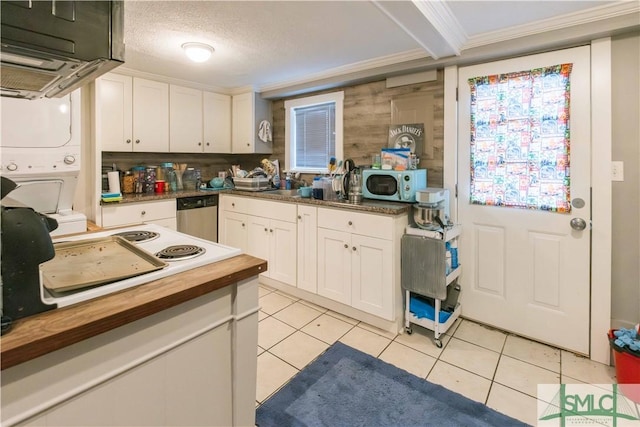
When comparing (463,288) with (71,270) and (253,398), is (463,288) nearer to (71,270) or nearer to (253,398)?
(253,398)

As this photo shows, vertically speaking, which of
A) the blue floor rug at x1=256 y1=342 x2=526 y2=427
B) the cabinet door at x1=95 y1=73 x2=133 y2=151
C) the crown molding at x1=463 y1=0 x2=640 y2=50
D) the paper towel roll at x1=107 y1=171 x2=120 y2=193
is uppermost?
the crown molding at x1=463 y1=0 x2=640 y2=50

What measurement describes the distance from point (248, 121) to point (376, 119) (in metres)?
1.62

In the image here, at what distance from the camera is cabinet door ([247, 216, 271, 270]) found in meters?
3.39

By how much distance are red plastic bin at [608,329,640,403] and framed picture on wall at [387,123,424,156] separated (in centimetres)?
188

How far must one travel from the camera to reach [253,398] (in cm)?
129

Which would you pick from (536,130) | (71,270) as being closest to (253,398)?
(71,270)

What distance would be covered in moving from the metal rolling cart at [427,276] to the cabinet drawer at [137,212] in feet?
7.71

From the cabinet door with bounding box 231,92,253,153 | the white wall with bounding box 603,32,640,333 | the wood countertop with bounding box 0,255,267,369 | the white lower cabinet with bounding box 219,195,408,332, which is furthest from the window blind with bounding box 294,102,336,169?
the wood countertop with bounding box 0,255,267,369

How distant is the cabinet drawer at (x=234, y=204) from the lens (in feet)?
11.7

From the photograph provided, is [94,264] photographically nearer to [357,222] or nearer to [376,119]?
[357,222]

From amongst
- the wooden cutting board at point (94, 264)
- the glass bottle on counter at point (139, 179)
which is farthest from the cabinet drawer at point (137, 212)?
the wooden cutting board at point (94, 264)

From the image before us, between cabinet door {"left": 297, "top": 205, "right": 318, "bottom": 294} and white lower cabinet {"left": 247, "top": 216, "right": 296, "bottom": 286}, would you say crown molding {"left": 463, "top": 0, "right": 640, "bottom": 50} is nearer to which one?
cabinet door {"left": 297, "top": 205, "right": 318, "bottom": 294}

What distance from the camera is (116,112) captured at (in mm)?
3254

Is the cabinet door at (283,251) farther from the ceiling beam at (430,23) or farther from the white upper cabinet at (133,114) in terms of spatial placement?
the ceiling beam at (430,23)
